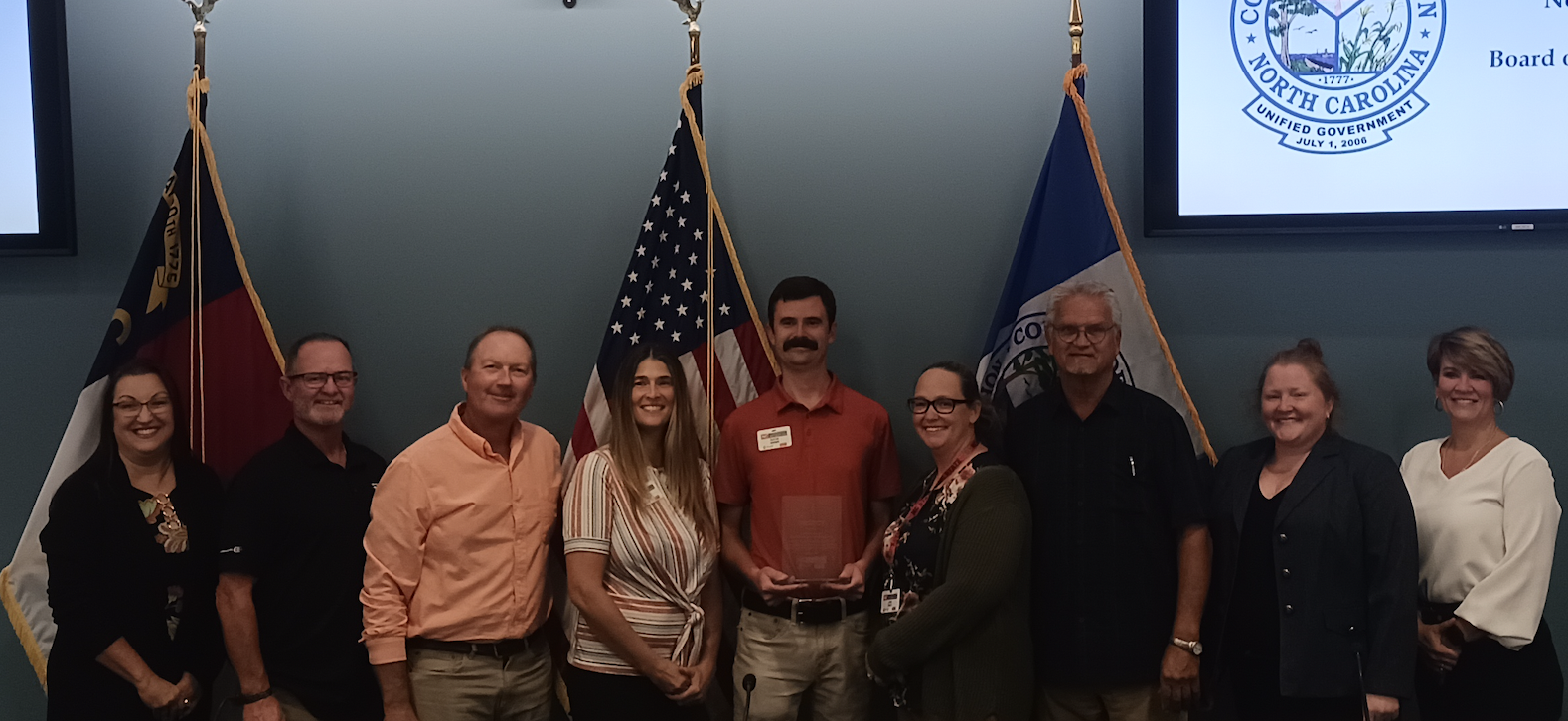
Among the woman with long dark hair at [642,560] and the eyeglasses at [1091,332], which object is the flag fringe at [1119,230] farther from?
the woman with long dark hair at [642,560]

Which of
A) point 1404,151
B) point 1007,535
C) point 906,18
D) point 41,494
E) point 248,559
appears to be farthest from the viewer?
point 906,18

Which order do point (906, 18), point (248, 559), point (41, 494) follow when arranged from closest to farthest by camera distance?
point (248, 559), point (41, 494), point (906, 18)

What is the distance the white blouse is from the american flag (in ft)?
5.66

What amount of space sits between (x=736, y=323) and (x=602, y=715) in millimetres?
1119

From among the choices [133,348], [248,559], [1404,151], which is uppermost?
[1404,151]

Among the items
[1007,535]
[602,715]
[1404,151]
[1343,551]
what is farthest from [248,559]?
[1404,151]

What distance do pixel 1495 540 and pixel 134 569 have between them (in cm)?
321

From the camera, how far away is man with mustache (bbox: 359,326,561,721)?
2514 millimetres

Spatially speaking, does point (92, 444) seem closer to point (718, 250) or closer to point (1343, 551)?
point (718, 250)

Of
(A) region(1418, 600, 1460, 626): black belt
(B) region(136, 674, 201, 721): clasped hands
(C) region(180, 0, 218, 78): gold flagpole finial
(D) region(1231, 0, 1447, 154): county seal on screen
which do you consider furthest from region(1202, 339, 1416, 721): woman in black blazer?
(C) region(180, 0, 218, 78): gold flagpole finial

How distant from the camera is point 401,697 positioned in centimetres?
249

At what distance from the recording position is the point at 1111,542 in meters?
2.54

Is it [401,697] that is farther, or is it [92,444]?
[92,444]

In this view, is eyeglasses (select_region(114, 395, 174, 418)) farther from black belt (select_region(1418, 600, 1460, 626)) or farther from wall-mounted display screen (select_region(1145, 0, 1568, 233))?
black belt (select_region(1418, 600, 1460, 626))
